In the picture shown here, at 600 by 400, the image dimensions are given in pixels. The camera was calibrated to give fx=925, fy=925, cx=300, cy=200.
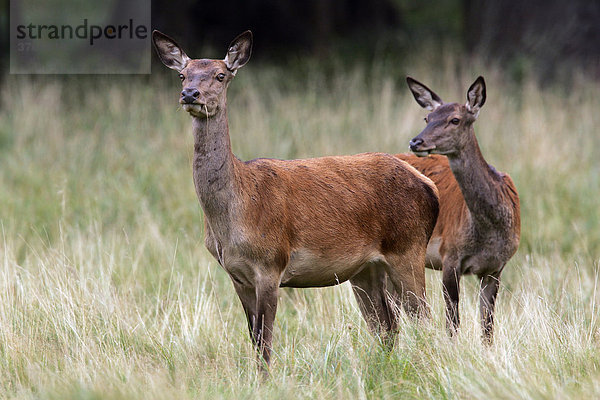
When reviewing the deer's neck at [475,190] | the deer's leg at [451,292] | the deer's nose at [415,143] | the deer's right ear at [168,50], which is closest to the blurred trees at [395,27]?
the deer's neck at [475,190]

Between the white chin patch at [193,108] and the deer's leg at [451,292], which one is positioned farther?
the deer's leg at [451,292]

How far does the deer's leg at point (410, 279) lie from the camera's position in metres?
5.56

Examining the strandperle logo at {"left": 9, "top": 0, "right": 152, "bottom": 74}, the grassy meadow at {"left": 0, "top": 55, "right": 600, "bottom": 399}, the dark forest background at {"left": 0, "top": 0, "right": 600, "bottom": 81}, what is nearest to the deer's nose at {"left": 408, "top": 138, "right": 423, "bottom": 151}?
the grassy meadow at {"left": 0, "top": 55, "right": 600, "bottom": 399}

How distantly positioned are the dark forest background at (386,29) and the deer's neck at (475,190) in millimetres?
8017

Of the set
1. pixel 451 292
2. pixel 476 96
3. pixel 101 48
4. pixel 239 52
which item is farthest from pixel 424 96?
pixel 101 48

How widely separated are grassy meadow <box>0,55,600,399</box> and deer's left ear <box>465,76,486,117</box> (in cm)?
123

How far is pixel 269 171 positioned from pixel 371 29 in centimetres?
1255

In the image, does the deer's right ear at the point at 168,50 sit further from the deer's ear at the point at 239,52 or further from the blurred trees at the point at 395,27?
the blurred trees at the point at 395,27

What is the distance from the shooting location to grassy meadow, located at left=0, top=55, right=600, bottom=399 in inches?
183

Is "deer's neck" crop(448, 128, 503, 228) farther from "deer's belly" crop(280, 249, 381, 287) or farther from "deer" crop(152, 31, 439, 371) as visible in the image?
"deer's belly" crop(280, 249, 381, 287)

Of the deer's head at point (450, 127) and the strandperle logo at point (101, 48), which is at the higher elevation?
the strandperle logo at point (101, 48)

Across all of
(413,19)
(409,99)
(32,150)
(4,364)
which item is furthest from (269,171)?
(413,19)

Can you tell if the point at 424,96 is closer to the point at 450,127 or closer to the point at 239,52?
the point at 450,127

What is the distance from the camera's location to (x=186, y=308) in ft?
19.6
